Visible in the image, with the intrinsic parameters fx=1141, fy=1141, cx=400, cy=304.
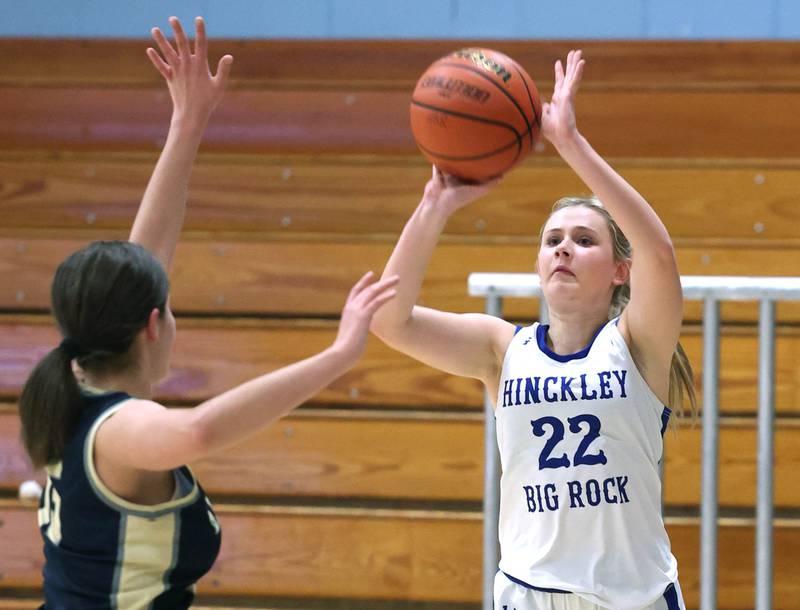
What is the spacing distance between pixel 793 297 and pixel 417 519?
179 centimetres

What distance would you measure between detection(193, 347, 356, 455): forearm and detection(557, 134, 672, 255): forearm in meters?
0.72

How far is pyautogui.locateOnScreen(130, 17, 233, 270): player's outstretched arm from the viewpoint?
7.08 ft

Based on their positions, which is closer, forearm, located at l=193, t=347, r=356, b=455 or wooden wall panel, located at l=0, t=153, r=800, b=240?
forearm, located at l=193, t=347, r=356, b=455

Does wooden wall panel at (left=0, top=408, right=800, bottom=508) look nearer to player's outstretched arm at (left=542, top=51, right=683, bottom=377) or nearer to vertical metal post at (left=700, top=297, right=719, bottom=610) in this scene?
vertical metal post at (left=700, top=297, right=719, bottom=610)

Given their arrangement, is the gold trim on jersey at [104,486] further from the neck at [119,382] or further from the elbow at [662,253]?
the elbow at [662,253]

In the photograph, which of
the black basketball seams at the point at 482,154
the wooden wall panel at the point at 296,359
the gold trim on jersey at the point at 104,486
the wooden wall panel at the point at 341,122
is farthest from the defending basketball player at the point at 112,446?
the wooden wall panel at the point at 341,122

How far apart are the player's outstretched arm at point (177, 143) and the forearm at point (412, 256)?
0.42 meters

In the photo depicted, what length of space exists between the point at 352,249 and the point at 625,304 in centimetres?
195

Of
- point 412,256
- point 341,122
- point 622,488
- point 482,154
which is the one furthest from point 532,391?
point 341,122

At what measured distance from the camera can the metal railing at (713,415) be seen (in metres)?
2.55

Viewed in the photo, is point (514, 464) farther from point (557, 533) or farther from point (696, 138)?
point (696, 138)

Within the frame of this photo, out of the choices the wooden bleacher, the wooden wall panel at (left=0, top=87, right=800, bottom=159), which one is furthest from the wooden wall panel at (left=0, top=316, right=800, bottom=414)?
the wooden wall panel at (left=0, top=87, right=800, bottom=159)

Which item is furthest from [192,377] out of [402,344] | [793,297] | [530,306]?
[793,297]

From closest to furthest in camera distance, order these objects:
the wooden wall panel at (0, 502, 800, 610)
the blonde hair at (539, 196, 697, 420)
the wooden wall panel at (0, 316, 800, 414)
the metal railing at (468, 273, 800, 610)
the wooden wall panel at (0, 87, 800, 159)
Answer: the blonde hair at (539, 196, 697, 420) < the metal railing at (468, 273, 800, 610) < the wooden wall panel at (0, 502, 800, 610) < the wooden wall panel at (0, 316, 800, 414) < the wooden wall panel at (0, 87, 800, 159)
